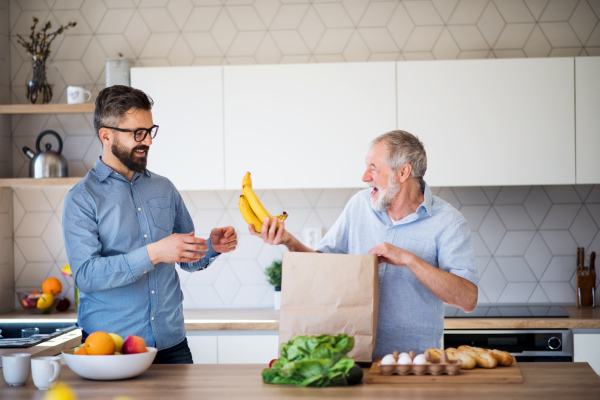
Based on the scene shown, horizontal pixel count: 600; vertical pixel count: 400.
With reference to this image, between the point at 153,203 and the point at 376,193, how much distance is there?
30.8 inches

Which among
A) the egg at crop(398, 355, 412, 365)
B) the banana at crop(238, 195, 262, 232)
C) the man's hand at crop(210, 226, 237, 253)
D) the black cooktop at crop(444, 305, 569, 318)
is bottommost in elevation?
the black cooktop at crop(444, 305, 569, 318)

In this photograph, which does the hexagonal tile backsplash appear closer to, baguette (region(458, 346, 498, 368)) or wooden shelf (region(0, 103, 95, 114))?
wooden shelf (region(0, 103, 95, 114))

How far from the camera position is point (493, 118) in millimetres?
3006

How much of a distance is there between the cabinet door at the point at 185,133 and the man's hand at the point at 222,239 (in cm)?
106

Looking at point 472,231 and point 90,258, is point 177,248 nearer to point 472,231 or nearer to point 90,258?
point 90,258

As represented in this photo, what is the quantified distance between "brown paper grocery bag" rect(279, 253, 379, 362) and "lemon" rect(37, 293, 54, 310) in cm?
209

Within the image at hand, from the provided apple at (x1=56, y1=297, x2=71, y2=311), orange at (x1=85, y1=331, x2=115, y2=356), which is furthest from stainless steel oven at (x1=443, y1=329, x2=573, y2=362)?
apple at (x1=56, y1=297, x2=71, y2=311)

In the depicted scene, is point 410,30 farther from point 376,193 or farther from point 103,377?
point 103,377

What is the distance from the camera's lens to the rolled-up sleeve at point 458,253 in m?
1.83

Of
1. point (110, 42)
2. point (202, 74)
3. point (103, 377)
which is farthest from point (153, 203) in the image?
point (110, 42)

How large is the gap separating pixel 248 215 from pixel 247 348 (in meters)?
1.30

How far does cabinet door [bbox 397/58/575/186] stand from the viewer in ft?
9.82

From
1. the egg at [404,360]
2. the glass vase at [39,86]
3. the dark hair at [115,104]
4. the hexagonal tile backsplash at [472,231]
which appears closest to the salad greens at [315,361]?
the egg at [404,360]

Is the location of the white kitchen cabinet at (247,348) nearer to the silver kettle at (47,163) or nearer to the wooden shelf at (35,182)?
the wooden shelf at (35,182)
